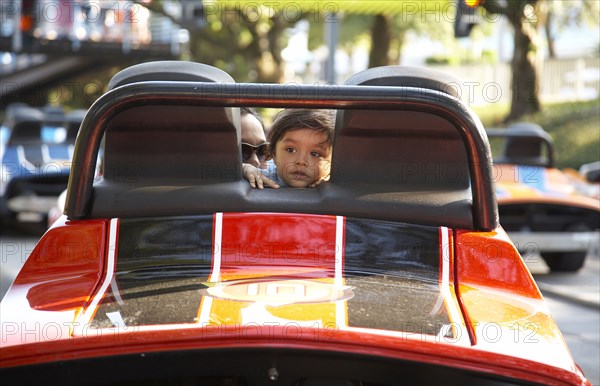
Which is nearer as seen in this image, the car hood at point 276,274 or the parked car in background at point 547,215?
the car hood at point 276,274

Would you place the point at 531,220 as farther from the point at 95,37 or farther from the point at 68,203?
the point at 95,37

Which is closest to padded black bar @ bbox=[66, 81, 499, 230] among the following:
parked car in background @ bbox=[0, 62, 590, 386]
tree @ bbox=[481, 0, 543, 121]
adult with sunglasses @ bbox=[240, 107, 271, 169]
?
parked car in background @ bbox=[0, 62, 590, 386]

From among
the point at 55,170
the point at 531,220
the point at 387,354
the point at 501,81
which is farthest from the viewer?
the point at 501,81

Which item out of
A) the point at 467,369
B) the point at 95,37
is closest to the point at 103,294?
the point at 467,369

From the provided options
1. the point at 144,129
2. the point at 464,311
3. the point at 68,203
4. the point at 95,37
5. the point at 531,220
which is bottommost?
the point at 531,220

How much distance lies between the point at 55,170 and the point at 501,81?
24867 mm

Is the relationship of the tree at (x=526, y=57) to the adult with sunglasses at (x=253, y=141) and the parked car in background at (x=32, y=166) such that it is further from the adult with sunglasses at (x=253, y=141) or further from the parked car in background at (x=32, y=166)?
the adult with sunglasses at (x=253, y=141)

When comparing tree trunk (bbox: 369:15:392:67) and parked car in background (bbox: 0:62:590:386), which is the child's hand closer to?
parked car in background (bbox: 0:62:590:386)

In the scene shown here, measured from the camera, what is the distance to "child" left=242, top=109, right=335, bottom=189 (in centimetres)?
361

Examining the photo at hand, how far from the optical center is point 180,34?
3130 centimetres

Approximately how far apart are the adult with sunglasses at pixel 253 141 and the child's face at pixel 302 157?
77 cm

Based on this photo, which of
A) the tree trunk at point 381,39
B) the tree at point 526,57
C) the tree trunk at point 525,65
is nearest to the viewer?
the tree at point 526,57

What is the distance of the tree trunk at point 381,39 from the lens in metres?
29.1

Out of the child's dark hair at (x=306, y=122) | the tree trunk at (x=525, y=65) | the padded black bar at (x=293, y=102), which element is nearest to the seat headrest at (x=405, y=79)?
the padded black bar at (x=293, y=102)
